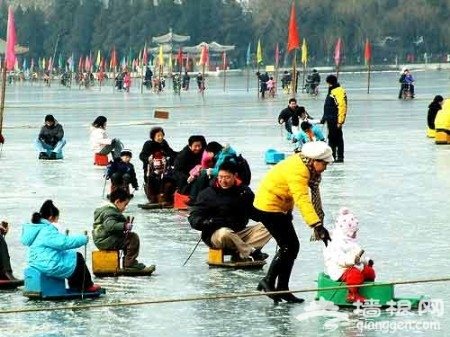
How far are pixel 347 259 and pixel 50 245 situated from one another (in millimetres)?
2102

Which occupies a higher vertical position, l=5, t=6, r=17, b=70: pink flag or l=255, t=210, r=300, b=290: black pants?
l=5, t=6, r=17, b=70: pink flag

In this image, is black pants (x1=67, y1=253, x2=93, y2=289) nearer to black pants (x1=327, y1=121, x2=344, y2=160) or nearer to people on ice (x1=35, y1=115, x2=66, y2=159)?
black pants (x1=327, y1=121, x2=344, y2=160)

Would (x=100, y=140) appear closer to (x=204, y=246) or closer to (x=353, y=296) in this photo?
(x=204, y=246)

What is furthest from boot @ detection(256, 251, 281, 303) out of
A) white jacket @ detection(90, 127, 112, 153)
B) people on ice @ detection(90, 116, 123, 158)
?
white jacket @ detection(90, 127, 112, 153)

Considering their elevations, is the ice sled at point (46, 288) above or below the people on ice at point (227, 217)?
below

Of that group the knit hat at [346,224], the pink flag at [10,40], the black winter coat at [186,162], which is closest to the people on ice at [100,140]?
the pink flag at [10,40]

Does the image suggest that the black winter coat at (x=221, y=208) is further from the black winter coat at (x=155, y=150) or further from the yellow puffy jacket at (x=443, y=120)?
the yellow puffy jacket at (x=443, y=120)

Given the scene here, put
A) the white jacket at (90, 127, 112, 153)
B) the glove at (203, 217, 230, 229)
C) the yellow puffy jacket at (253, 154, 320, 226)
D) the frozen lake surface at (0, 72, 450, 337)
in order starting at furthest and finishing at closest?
the white jacket at (90, 127, 112, 153), the glove at (203, 217, 230, 229), the yellow puffy jacket at (253, 154, 320, 226), the frozen lake surface at (0, 72, 450, 337)

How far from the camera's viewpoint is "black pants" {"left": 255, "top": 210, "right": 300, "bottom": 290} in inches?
423

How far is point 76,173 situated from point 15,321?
459 inches

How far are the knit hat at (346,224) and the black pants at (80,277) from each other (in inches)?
73.3

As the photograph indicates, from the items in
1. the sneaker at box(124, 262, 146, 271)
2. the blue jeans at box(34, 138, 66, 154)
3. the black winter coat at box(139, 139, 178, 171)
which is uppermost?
the black winter coat at box(139, 139, 178, 171)

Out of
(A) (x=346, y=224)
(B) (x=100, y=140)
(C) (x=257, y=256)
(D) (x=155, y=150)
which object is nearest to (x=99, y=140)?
(B) (x=100, y=140)

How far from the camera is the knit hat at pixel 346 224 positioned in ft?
34.7
